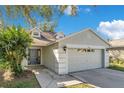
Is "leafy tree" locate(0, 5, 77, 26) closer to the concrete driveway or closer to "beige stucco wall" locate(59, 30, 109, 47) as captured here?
"beige stucco wall" locate(59, 30, 109, 47)

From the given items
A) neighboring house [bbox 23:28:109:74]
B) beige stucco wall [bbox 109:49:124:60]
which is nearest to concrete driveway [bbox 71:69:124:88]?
neighboring house [bbox 23:28:109:74]

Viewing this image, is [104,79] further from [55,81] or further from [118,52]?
[118,52]

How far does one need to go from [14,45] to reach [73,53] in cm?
511

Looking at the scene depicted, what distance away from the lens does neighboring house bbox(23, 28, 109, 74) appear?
476 inches

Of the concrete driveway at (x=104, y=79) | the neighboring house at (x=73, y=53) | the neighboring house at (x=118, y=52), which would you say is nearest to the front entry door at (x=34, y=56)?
the neighboring house at (x=73, y=53)

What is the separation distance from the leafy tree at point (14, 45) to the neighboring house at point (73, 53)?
9.06ft

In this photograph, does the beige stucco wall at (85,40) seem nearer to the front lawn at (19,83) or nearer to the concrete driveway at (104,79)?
the concrete driveway at (104,79)

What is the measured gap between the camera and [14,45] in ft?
35.5

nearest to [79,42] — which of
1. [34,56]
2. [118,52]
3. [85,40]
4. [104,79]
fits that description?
[85,40]
